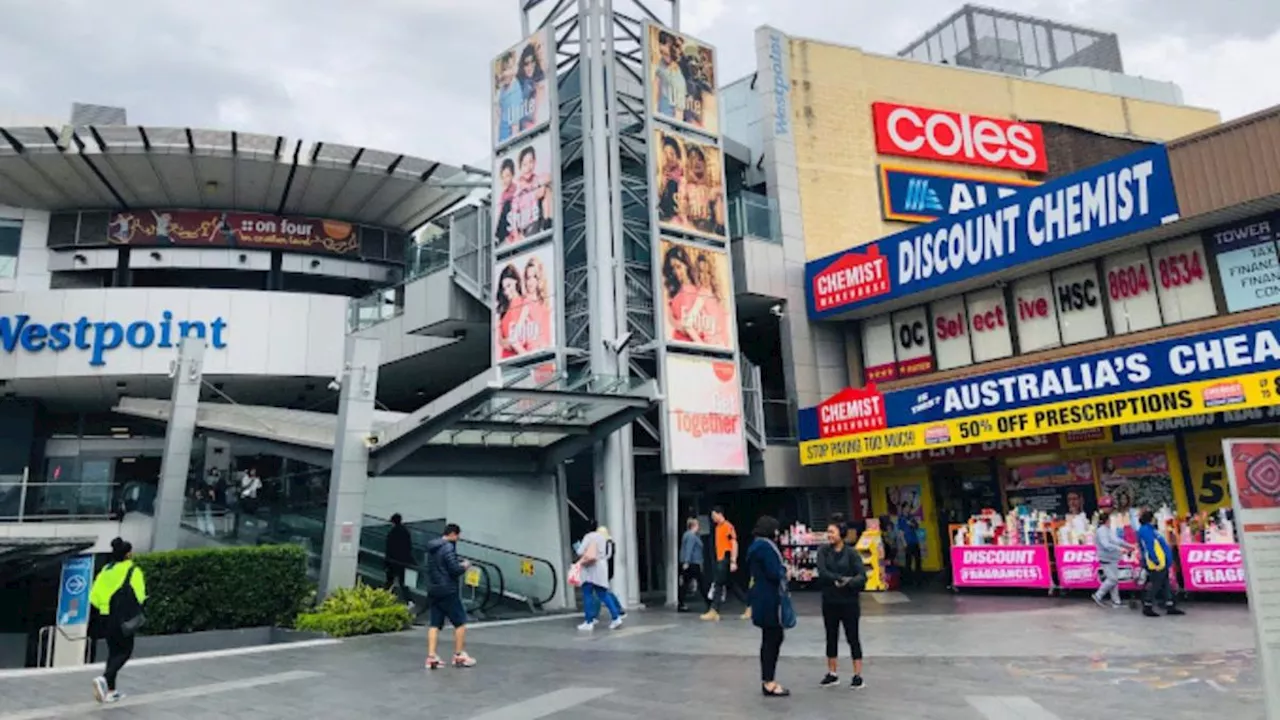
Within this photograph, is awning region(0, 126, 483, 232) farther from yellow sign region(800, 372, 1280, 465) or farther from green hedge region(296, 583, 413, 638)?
green hedge region(296, 583, 413, 638)

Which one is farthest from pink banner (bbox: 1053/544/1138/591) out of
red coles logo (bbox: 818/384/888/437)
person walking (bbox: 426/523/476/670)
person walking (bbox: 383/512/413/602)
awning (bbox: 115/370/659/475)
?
person walking (bbox: 383/512/413/602)

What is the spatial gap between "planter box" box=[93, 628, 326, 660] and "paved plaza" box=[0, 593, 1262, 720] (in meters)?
1.66

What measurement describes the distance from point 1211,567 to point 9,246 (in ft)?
117

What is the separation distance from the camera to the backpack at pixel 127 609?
8.71 m

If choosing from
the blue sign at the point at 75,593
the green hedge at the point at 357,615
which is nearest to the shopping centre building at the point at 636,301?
the green hedge at the point at 357,615

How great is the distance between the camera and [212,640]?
13.5m

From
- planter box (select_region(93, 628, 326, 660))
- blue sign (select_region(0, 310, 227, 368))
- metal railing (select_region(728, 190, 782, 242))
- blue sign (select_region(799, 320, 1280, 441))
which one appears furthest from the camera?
blue sign (select_region(0, 310, 227, 368))

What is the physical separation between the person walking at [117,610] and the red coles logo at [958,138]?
21.7 m

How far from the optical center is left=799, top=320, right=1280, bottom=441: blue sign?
556 inches

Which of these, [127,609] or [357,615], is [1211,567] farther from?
[127,609]

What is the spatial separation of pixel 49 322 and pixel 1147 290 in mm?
29711

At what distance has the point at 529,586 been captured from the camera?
1719cm

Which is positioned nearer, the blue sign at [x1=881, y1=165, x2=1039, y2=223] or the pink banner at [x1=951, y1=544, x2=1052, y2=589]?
the pink banner at [x1=951, y1=544, x2=1052, y2=589]

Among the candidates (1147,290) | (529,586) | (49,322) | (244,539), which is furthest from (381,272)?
(1147,290)
